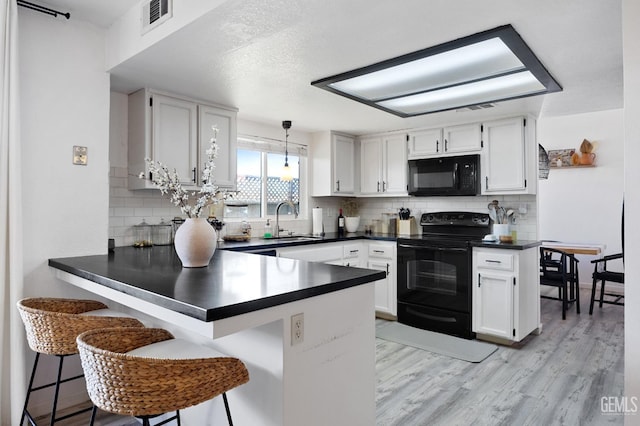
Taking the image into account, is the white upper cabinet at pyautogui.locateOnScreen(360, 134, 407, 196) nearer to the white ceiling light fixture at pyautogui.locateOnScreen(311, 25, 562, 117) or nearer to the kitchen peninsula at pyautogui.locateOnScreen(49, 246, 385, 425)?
the white ceiling light fixture at pyautogui.locateOnScreen(311, 25, 562, 117)

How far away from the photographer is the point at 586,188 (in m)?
5.82

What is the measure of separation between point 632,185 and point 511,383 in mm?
1817

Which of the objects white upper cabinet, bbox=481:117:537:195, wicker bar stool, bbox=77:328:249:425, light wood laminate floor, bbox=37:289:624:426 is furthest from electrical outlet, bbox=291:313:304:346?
white upper cabinet, bbox=481:117:537:195

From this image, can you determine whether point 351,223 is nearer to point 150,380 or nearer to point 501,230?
point 501,230

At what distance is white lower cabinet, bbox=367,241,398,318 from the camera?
4.19 metres

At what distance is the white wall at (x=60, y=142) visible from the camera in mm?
2246

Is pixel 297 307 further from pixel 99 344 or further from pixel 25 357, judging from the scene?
pixel 25 357

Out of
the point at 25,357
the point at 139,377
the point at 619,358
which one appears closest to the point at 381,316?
the point at 619,358

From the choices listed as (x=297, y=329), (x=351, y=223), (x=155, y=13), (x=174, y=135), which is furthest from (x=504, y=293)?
(x=155, y=13)

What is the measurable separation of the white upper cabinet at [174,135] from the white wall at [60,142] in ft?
1.26

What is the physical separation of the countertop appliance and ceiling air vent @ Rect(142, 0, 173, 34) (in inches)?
116

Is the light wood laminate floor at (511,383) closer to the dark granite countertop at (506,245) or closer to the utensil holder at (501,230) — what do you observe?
the dark granite countertop at (506,245)

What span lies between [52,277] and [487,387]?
2.91 m

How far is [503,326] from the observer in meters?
3.45
